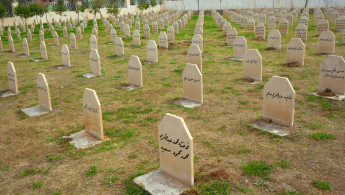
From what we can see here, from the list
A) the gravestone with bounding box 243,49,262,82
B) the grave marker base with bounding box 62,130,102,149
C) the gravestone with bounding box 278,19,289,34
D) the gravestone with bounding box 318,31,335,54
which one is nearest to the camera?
the grave marker base with bounding box 62,130,102,149

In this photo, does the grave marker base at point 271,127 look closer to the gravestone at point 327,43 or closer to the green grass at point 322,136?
the green grass at point 322,136

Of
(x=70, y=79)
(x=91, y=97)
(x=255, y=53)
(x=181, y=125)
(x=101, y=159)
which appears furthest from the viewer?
(x=70, y=79)

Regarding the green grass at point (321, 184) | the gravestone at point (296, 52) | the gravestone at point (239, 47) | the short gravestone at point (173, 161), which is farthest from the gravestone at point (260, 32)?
the short gravestone at point (173, 161)

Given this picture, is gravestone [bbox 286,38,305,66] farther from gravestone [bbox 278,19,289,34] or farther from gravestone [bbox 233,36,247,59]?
gravestone [bbox 278,19,289,34]

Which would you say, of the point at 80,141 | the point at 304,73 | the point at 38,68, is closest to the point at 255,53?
the point at 304,73

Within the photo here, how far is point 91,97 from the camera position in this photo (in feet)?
18.7

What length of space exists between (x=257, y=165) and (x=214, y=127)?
65.8 inches

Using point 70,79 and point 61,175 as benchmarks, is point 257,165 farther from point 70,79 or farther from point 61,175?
point 70,79

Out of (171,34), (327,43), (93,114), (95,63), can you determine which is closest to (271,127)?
(93,114)

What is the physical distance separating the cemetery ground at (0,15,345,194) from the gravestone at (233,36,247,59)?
5.45ft

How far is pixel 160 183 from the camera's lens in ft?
13.7

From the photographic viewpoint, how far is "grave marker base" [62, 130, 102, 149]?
5.54 m

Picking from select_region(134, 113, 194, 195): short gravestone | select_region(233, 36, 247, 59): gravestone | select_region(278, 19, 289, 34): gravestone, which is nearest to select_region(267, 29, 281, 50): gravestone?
select_region(233, 36, 247, 59): gravestone

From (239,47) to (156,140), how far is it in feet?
25.1
